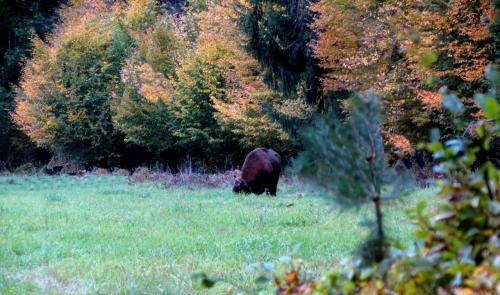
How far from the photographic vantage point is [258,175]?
1456 centimetres

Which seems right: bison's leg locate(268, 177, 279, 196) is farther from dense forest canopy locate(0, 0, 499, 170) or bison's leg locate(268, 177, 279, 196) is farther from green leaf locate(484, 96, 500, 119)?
green leaf locate(484, 96, 500, 119)

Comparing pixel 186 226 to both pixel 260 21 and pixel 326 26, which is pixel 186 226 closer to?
pixel 326 26

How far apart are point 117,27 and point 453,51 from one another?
1004 inches

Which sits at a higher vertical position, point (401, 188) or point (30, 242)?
point (401, 188)

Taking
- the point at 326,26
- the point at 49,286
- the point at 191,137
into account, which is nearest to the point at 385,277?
the point at 49,286

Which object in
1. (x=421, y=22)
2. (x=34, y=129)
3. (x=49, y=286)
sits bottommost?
(x=49, y=286)

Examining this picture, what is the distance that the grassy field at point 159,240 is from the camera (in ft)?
19.4

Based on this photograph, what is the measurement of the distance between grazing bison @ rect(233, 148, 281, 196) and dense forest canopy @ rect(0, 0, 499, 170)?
53.5 inches

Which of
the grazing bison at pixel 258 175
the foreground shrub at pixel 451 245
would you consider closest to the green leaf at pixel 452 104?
the foreground shrub at pixel 451 245

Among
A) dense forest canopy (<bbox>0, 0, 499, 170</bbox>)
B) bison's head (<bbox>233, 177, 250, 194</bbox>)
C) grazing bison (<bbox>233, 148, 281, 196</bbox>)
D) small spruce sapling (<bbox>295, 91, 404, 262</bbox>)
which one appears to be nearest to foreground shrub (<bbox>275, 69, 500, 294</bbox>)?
small spruce sapling (<bbox>295, 91, 404, 262</bbox>)

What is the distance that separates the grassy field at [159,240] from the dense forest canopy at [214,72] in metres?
4.50

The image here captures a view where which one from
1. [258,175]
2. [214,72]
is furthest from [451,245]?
[214,72]

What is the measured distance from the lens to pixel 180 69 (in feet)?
99.6

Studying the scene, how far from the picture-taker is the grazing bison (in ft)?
47.7
